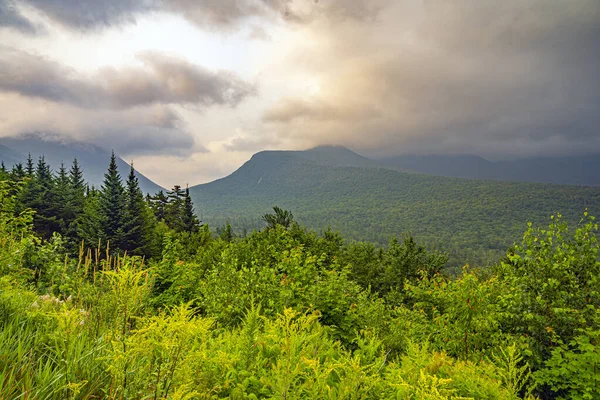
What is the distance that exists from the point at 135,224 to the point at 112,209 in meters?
2.80

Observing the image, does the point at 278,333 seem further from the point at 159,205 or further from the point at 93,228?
the point at 159,205

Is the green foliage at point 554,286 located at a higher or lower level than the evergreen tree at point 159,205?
lower

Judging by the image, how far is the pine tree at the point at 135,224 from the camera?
31.3 m

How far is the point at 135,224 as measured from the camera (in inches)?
1289

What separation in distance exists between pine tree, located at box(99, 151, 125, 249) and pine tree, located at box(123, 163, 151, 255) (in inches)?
21.7

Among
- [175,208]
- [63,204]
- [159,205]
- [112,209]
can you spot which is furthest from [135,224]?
[159,205]

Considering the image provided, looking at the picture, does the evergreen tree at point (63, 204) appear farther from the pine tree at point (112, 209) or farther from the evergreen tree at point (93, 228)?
the pine tree at point (112, 209)

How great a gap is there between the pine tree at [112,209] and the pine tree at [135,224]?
1.81ft

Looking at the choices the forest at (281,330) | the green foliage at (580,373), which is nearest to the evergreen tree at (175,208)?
the forest at (281,330)

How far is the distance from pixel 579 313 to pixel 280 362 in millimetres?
7080

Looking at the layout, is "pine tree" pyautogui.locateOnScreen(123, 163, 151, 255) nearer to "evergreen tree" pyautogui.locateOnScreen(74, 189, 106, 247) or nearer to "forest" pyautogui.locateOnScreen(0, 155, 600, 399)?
"evergreen tree" pyautogui.locateOnScreen(74, 189, 106, 247)

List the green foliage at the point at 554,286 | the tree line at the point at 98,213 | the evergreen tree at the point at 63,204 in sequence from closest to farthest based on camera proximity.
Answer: the green foliage at the point at 554,286 → the tree line at the point at 98,213 → the evergreen tree at the point at 63,204

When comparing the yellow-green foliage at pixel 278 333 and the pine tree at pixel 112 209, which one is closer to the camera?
the yellow-green foliage at pixel 278 333

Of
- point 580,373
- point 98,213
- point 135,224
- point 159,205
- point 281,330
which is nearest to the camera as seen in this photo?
point 281,330
